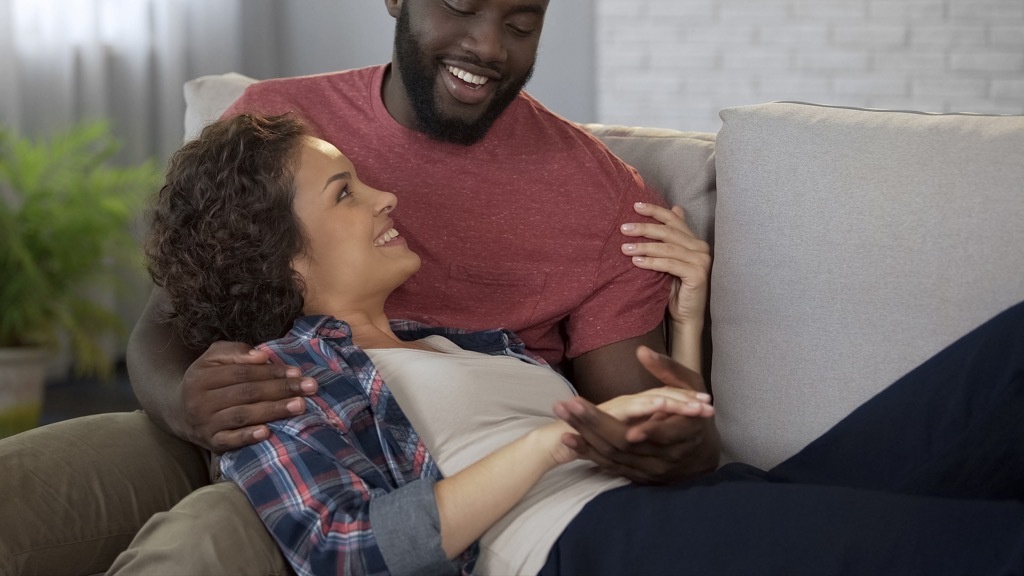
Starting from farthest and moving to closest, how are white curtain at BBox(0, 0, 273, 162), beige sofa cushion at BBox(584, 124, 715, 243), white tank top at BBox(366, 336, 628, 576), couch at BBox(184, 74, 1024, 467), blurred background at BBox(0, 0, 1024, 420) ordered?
1. blurred background at BBox(0, 0, 1024, 420)
2. white curtain at BBox(0, 0, 273, 162)
3. beige sofa cushion at BBox(584, 124, 715, 243)
4. couch at BBox(184, 74, 1024, 467)
5. white tank top at BBox(366, 336, 628, 576)

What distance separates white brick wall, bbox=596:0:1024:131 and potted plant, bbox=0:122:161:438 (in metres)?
2.09

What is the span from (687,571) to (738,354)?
0.55 metres

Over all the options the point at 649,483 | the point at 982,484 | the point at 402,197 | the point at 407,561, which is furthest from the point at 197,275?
the point at 982,484

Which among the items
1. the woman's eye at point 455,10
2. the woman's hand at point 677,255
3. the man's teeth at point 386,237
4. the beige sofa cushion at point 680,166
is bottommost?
the woman's hand at point 677,255

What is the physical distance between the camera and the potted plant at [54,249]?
3.18 m

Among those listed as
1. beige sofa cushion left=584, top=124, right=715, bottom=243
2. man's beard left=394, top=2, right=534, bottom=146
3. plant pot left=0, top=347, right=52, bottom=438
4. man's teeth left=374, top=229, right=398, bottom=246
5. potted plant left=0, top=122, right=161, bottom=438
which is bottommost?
plant pot left=0, top=347, right=52, bottom=438

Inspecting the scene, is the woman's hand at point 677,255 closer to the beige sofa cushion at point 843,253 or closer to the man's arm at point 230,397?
the beige sofa cushion at point 843,253

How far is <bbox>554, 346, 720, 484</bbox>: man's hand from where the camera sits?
127 cm

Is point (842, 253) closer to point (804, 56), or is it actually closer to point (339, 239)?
point (339, 239)

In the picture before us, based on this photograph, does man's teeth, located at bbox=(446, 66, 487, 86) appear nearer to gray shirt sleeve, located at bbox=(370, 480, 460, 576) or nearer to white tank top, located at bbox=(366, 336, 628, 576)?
white tank top, located at bbox=(366, 336, 628, 576)

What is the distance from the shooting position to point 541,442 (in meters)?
1.32

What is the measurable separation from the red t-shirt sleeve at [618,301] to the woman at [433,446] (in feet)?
0.40

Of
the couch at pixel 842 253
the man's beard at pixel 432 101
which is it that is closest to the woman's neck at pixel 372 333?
the man's beard at pixel 432 101

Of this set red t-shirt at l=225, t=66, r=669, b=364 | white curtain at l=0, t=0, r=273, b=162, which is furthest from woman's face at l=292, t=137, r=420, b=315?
white curtain at l=0, t=0, r=273, b=162
